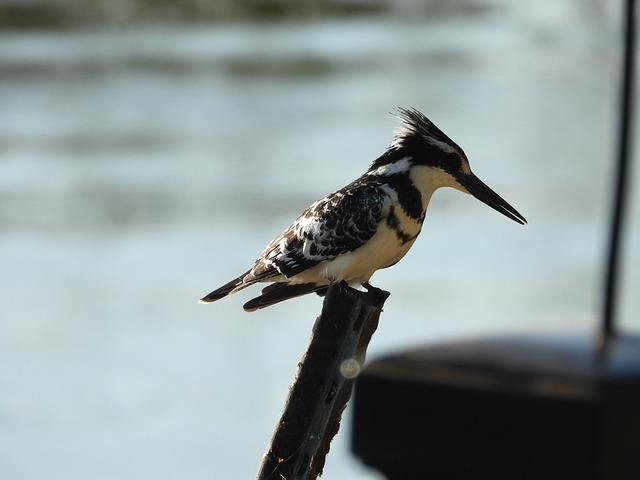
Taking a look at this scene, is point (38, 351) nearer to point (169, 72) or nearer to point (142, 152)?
point (142, 152)

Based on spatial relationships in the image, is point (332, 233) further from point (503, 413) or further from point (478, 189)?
point (503, 413)

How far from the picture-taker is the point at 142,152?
19047 mm

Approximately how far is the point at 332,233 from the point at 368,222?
116 millimetres

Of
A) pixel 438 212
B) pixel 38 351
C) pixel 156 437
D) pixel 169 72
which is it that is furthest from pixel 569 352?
pixel 169 72

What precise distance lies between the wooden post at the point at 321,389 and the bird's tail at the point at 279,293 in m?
0.72

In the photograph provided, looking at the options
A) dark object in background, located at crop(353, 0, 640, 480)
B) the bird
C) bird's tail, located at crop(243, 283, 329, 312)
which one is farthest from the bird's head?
dark object in background, located at crop(353, 0, 640, 480)

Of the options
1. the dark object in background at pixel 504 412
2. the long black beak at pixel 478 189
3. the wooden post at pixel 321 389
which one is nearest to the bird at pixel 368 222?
the long black beak at pixel 478 189

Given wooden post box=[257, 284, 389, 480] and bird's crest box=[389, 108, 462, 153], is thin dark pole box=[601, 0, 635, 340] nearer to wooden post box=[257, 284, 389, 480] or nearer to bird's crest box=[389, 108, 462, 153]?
wooden post box=[257, 284, 389, 480]

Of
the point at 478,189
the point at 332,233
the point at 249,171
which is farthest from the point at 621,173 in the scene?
the point at 249,171

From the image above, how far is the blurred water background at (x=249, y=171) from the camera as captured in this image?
11289mm

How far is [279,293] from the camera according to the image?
375cm

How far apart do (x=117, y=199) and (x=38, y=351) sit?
16.1 feet

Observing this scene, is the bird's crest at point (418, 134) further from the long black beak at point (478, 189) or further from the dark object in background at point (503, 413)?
the dark object in background at point (503, 413)

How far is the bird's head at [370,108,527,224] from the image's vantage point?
370cm
